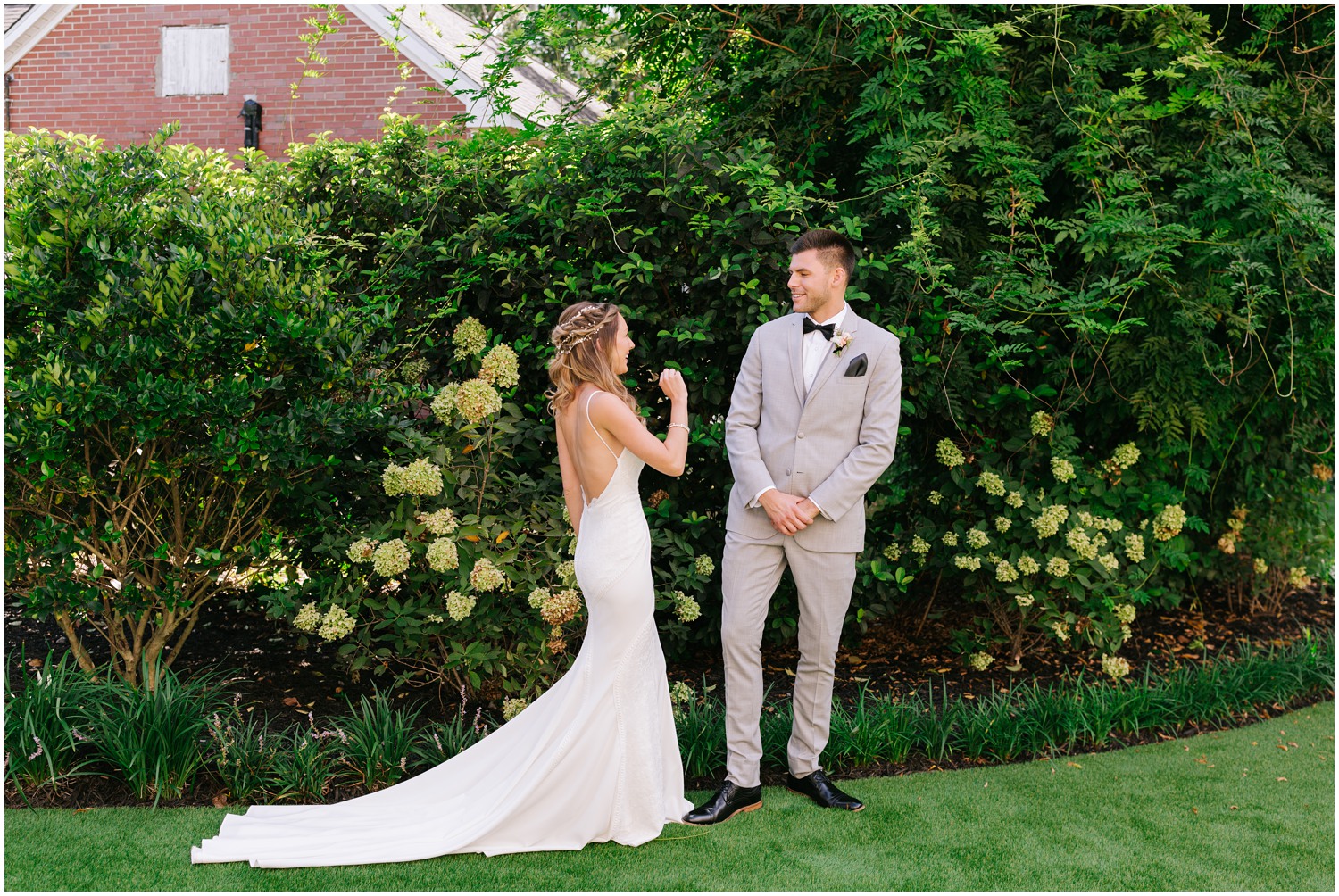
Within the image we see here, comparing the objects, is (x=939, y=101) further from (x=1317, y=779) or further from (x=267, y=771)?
(x=267, y=771)

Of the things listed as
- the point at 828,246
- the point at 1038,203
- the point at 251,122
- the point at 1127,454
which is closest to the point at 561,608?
the point at 828,246

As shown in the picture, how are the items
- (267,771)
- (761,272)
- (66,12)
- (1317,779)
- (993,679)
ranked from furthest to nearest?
(66,12), (993,679), (761,272), (1317,779), (267,771)

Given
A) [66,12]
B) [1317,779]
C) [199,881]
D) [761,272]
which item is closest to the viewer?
[199,881]

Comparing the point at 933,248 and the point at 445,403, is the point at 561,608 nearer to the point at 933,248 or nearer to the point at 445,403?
the point at 445,403

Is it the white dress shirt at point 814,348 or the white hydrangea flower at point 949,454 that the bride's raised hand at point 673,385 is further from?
the white hydrangea flower at point 949,454

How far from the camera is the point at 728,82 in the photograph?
5.50 m

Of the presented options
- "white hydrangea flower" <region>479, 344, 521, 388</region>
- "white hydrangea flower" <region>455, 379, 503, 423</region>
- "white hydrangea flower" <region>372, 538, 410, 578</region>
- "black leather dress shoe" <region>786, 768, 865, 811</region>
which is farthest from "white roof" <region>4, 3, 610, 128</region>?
"black leather dress shoe" <region>786, 768, 865, 811</region>

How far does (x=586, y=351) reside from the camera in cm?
359

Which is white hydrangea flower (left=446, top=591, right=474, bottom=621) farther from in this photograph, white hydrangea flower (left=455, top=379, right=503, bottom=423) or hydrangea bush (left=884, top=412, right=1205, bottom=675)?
hydrangea bush (left=884, top=412, right=1205, bottom=675)

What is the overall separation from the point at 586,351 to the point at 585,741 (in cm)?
138

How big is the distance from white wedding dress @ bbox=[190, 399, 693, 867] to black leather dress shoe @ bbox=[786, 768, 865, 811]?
52 cm

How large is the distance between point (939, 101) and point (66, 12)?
13.4 m

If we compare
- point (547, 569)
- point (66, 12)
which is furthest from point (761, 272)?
point (66, 12)

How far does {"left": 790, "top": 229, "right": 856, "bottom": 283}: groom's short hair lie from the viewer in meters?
3.77
